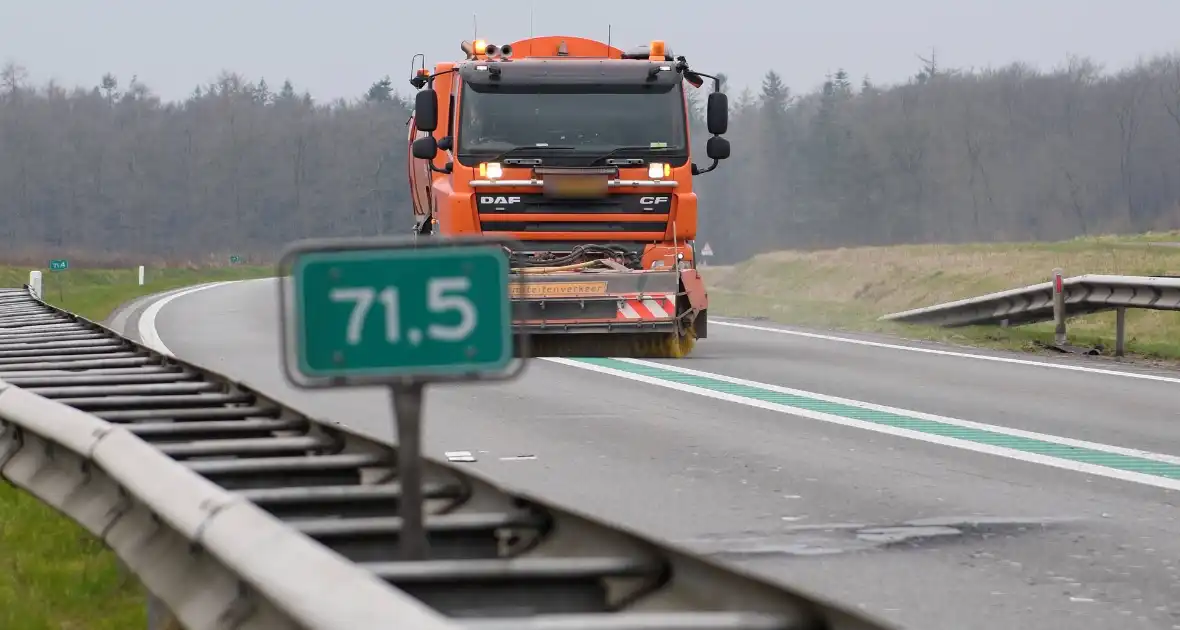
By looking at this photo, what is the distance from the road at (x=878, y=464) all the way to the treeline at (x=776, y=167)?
339 feet

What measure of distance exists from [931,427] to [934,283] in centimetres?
3178

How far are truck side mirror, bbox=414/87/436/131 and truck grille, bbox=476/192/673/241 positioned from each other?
118cm

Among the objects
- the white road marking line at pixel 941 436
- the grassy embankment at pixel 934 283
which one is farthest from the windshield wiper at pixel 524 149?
the grassy embankment at pixel 934 283

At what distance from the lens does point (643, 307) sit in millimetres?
15102

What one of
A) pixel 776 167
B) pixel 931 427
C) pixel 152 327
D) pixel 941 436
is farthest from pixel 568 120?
pixel 776 167

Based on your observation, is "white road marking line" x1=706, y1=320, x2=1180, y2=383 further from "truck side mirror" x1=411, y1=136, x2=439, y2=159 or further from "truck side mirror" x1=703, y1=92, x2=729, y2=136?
"truck side mirror" x1=411, y1=136, x2=439, y2=159

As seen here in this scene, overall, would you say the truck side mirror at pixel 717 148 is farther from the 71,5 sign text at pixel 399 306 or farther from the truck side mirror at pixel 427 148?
the 71,5 sign text at pixel 399 306

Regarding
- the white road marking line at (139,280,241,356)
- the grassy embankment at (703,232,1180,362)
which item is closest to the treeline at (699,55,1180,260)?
the grassy embankment at (703,232,1180,362)

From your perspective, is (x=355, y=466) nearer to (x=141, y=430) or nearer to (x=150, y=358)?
(x=141, y=430)

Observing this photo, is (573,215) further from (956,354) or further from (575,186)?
(956,354)

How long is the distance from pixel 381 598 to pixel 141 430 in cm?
365

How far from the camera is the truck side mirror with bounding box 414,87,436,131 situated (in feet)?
56.2

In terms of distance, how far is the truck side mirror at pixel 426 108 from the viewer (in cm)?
1712

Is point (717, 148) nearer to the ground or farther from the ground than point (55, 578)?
farther from the ground
